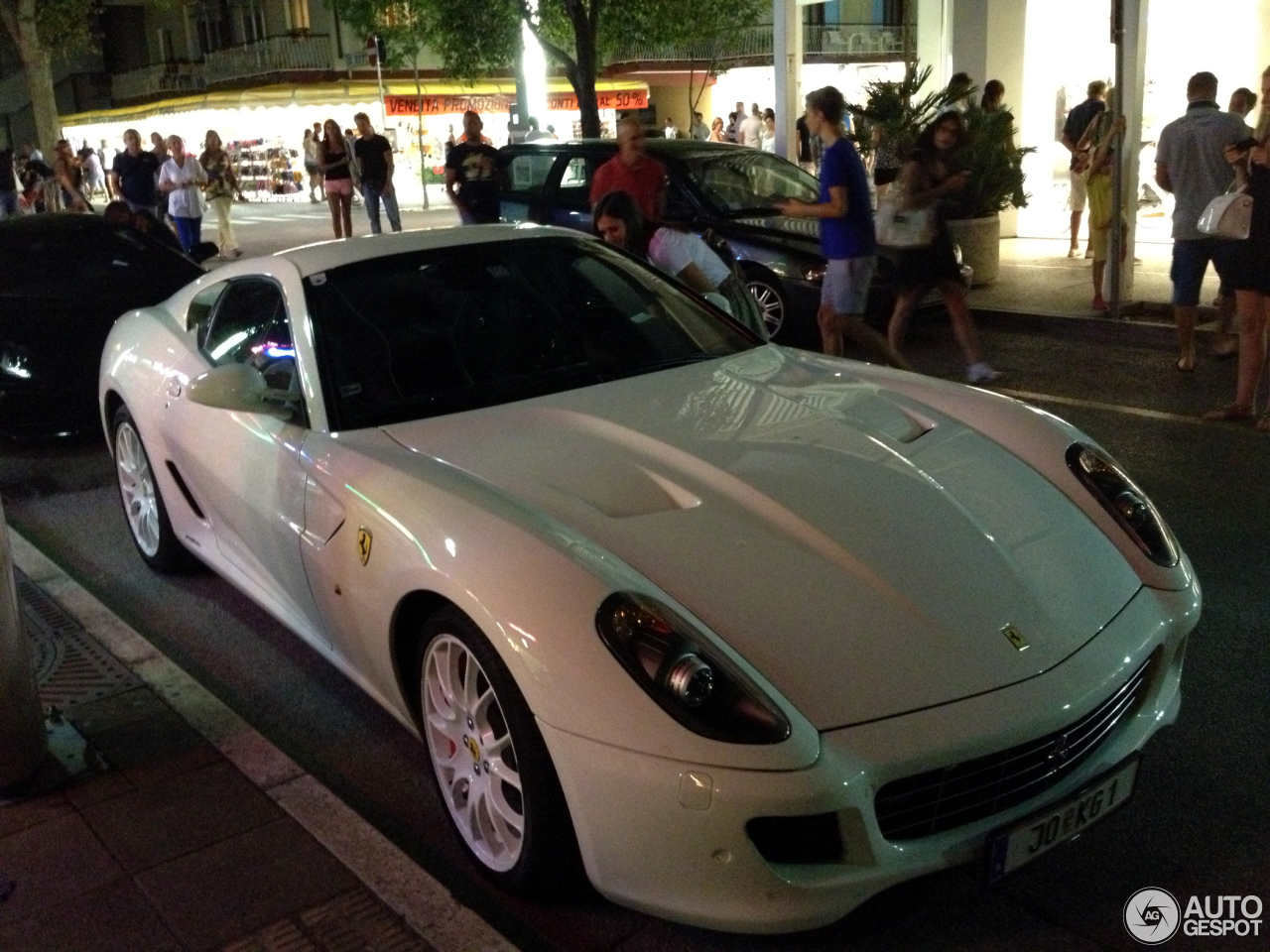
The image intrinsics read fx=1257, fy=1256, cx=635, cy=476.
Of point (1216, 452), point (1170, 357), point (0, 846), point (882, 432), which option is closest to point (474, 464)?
point (882, 432)

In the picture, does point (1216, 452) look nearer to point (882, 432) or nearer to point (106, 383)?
point (882, 432)

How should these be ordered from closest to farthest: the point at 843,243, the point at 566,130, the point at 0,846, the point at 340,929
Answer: the point at 340,929
the point at 0,846
the point at 843,243
the point at 566,130

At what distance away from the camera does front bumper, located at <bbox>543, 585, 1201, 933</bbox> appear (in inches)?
95.6

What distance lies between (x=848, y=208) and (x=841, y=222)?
93mm

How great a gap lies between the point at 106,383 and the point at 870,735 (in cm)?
423

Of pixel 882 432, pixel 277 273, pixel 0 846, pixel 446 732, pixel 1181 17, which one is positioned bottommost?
pixel 0 846

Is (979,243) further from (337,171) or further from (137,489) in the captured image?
(337,171)

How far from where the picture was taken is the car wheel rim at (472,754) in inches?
113

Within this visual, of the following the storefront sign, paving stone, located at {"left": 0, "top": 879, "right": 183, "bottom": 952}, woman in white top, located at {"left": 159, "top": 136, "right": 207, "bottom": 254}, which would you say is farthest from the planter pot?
the storefront sign

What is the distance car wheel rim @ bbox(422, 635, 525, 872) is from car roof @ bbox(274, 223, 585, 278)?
1705mm

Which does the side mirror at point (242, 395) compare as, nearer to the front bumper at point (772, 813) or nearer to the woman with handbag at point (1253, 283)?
the front bumper at point (772, 813)

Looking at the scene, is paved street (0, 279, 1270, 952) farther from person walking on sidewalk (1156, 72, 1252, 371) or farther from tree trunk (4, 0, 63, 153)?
tree trunk (4, 0, 63, 153)

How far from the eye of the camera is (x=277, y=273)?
4.25m

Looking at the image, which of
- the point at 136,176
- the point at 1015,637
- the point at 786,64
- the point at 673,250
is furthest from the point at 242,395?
the point at 136,176
